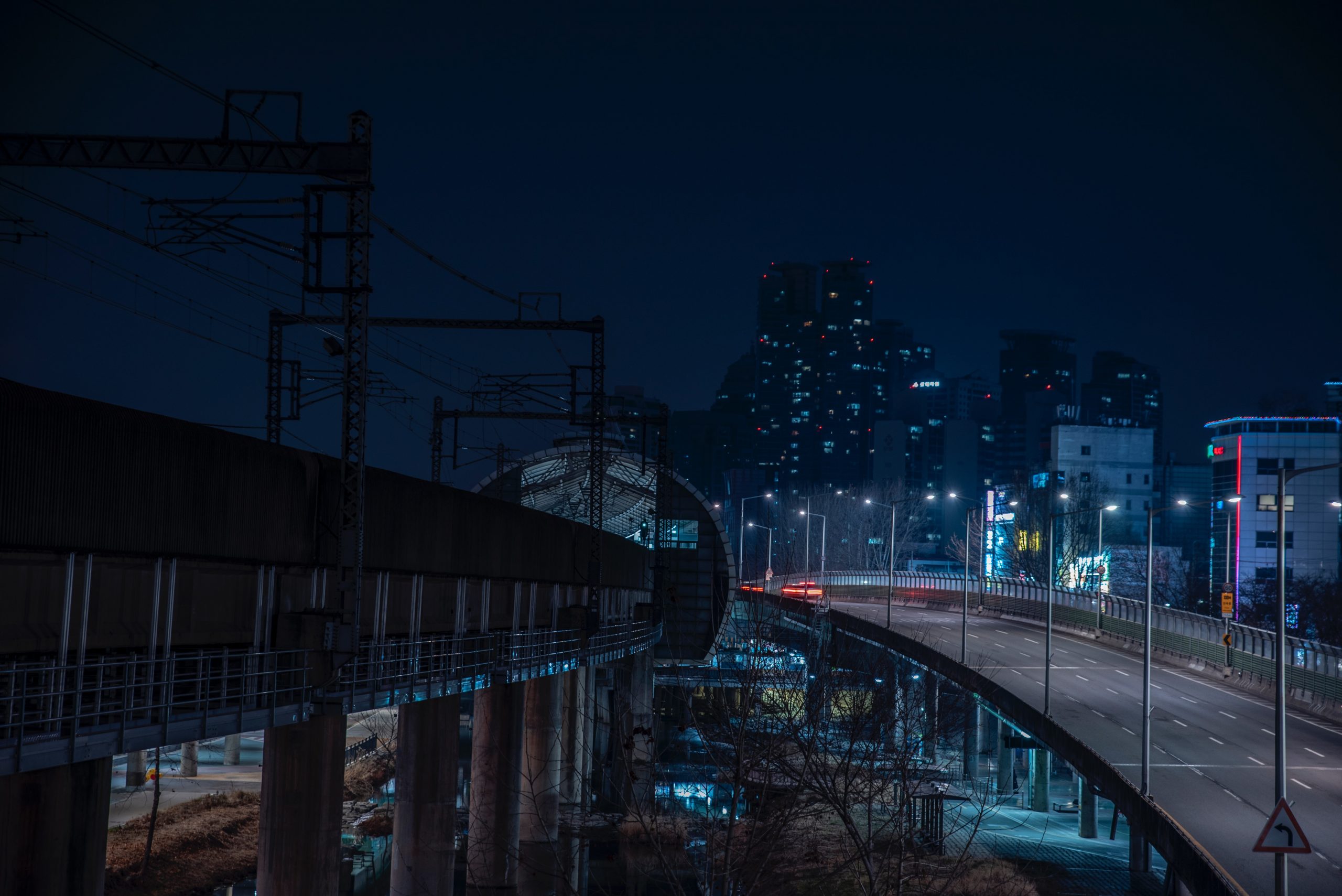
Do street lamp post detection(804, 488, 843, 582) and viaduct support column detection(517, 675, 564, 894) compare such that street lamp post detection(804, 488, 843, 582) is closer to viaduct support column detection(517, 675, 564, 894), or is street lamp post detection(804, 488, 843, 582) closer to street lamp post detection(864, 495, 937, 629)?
street lamp post detection(864, 495, 937, 629)

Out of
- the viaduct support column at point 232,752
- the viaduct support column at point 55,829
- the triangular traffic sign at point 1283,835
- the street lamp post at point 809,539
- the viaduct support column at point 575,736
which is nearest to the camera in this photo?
the viaduct support column at point 55,829

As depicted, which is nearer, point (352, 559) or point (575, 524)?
point (352, 559)

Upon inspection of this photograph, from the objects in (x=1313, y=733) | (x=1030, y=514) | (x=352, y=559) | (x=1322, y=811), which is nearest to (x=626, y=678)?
(x=1313, y=733)

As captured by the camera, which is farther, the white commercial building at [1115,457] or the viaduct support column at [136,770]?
the white commercial building at [1115,457]

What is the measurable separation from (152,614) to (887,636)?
53.5m

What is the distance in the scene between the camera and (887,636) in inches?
2667

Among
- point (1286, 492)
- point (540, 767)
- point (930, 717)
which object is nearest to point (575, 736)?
point (540, 767)

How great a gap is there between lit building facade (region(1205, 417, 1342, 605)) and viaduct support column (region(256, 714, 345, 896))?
11598 centimetres

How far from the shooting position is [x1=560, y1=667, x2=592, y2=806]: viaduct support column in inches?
2092

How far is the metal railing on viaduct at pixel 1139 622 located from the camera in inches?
2066

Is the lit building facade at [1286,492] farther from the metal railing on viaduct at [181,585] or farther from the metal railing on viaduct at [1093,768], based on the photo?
the metal railing on viaduct at [181,585]

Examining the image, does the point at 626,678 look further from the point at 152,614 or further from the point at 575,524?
the point at 152,614

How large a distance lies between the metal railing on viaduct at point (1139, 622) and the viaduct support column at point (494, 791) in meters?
20.4

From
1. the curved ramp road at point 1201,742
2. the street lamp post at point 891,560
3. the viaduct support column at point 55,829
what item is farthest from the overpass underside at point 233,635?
the street lamp post at point 891,560
